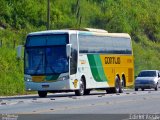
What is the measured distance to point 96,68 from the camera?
39.7m

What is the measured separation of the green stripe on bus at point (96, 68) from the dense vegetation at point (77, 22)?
6.34 meters

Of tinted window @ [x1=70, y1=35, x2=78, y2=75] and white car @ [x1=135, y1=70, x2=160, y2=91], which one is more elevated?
tinted window @ [x1=70, y1=35, x2=78, y2=75]

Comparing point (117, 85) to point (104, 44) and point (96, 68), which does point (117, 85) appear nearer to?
point (104, 44)

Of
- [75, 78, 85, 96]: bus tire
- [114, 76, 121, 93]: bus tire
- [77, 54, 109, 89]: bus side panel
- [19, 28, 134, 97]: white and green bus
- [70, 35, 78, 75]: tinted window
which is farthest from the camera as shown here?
[114, 76, 121, 93]: bus tire

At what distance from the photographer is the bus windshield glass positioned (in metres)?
36.2

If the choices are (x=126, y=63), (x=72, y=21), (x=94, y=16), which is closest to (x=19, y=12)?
(x=72, y=21)

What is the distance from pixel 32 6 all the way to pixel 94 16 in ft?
38.1

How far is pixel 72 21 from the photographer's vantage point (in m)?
67.7

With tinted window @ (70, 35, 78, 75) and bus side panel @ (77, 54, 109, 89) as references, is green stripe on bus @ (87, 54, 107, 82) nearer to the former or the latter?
bus side panel @ (77, 54, 109, 89)

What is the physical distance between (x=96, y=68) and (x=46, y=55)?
438cm

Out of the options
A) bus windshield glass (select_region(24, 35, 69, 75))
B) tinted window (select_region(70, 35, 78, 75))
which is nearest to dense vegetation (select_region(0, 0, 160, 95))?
bus windshield glass (select_region(24, 35, 69, 75))

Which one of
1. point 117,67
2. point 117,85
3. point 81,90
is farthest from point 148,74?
point 81,90

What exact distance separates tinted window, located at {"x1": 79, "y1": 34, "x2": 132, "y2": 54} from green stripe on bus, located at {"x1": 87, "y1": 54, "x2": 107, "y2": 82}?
1.40ft

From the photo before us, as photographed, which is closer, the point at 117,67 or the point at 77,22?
the point at 117,67
